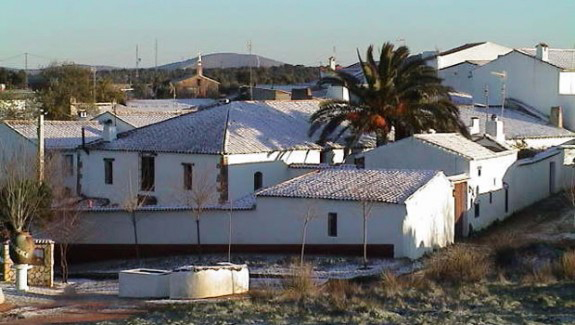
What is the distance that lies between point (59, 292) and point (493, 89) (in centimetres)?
4122

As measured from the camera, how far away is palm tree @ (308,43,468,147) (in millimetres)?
43562

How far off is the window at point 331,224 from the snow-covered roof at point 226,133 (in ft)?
24.9

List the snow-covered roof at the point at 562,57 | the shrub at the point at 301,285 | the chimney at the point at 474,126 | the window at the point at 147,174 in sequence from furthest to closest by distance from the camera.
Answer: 1. the snow-covered roof at the point at 562,57
2. the chimney at the point at 474,126
3. the window at the point at 147,174
4. the shrub at the point at 301,285

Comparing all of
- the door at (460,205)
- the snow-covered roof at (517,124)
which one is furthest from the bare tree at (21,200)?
the snow-covered roof at (517,124)

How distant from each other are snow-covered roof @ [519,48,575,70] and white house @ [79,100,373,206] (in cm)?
2075

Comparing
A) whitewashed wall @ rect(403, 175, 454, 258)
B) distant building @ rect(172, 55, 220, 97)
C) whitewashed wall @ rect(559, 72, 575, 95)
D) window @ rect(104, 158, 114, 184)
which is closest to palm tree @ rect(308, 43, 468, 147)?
whitewashed wall @ rect(403, 175, 454, 258)

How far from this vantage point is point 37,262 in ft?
95.3

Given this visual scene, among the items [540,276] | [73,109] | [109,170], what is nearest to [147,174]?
[109,170]

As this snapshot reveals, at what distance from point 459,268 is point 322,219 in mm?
6137

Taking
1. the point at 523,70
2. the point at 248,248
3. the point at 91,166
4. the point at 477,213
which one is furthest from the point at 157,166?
the point at 523,70

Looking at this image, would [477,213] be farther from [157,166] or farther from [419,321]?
[419,321]

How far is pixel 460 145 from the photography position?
41062 millimetres

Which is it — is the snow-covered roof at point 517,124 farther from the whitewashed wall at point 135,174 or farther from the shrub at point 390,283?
the shrub at point 390,283

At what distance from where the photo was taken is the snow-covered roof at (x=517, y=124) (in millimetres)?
52491
